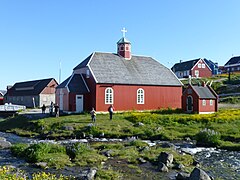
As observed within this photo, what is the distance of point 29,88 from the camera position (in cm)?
6956

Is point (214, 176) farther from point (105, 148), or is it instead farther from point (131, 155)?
point (105, 148)

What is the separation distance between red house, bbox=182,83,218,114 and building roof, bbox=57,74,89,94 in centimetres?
1211

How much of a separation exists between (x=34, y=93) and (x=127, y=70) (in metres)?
29.0

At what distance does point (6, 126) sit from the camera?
36.3m

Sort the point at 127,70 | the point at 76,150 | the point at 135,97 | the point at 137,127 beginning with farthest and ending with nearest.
Answer: the point at 127,70, the point at 135,97, the point at 137,127, the point at 76,150

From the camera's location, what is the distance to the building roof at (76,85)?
130 ft

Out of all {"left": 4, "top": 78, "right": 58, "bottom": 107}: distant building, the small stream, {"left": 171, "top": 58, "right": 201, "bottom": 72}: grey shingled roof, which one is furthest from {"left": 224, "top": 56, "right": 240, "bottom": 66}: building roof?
the small stream

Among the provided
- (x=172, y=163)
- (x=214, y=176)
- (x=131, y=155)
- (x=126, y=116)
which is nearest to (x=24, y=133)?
(x=126, y=116)

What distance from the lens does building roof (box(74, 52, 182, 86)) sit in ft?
131

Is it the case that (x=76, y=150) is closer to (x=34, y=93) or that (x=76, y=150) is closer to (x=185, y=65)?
(x=34, y=93)

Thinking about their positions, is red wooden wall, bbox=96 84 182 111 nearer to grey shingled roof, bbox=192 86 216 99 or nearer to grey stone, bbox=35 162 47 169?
grey shingled roof, bbox=192 86 216 99

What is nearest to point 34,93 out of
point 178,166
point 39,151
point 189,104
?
point 189,104

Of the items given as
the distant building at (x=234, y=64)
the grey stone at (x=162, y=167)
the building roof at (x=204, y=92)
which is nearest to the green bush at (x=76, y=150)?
the grey stone at (x=162, y=167)

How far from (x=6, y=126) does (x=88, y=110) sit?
31.4 feet
